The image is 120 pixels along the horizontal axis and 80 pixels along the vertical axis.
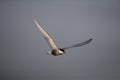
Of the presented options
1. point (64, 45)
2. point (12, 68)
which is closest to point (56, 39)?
point (64, 45)

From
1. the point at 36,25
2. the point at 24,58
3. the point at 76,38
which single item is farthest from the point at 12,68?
the point at 76,38

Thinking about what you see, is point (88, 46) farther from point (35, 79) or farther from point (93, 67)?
point (35, 79)

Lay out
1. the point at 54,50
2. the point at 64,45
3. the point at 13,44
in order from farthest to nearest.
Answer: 1. the point at 13,44
2. the point at 64,45
3. the point at 54,50

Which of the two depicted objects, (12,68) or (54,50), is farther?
(12,68)

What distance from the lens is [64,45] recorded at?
117 cm

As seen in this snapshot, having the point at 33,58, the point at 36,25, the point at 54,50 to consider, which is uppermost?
the point at 36,25

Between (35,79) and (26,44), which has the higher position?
(26,44)

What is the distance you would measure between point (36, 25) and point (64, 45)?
0.17m

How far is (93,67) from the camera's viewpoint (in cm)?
124

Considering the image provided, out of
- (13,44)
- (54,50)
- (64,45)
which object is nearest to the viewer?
(54,50)

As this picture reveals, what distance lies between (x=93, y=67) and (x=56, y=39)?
0.78 feet

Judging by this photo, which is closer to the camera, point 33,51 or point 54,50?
point 54,50

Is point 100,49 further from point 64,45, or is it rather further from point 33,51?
point 33,51

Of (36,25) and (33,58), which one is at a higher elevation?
(36,25)
